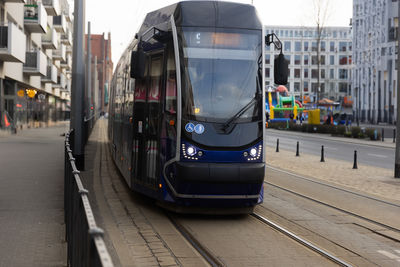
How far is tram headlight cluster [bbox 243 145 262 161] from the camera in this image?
8.82 meters

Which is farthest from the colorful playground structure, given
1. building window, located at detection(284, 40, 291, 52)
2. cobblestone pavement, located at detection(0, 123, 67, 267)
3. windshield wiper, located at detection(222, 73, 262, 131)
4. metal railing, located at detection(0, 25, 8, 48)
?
building window, located at detection(284, 40, 291, 52)

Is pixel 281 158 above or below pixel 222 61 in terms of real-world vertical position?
below

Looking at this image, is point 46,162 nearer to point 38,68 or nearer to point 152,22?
point 152,22

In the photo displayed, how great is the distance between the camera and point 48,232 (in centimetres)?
776

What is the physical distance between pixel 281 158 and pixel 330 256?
1691 centimetres

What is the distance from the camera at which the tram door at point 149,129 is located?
9258 millimetres

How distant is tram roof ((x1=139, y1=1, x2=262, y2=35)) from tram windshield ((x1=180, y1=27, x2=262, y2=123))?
10 centimetres

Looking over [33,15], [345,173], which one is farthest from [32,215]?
[33,15]

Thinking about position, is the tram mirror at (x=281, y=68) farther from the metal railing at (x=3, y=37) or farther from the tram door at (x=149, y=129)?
the metal railing at (x=3, y=37)

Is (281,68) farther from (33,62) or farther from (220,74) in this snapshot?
(33,62)

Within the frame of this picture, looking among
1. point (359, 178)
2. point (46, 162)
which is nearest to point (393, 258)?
point (359, 178)

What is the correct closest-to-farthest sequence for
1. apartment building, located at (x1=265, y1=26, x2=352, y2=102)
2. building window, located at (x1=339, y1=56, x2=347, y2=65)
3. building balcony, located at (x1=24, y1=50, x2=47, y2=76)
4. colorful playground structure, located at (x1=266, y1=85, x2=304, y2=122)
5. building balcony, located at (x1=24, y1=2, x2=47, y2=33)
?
1. building balcony, located at (x1=24, y1=50, x2=47, y2=76)
2. building balcony, located at (x1=24, y1=2, x2=47, y2=33)
3. colorful playground structure, located at (x1=266, y1=85, x2=304, y2=122)
4. building window, located at (x1=339, y1=56, x2=347, y2=65)
5. apartment building, located at (x1=265, y1=26, x2=352, y2=102)

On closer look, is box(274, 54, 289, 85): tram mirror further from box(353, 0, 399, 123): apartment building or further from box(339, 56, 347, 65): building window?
box(339, 56, 347, 65): building window

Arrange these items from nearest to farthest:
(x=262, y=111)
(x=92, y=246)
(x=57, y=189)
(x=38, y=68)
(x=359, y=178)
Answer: (x=92, y=246)
(x=262, y=111)
(x=57, y=189)
(x=359, y=178)
(x=38, y=68)
